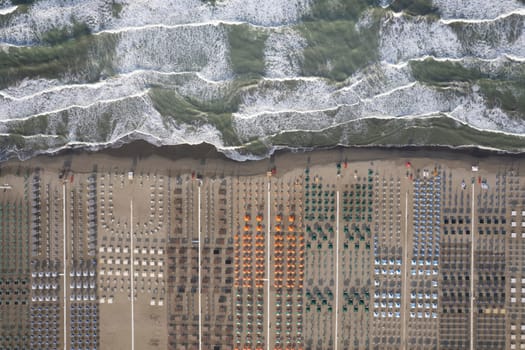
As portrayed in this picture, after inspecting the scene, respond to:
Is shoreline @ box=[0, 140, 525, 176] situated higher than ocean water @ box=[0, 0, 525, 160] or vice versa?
ocean water @ box=[0, 0, 525, 160]

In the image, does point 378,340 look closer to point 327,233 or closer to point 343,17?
point 327,233

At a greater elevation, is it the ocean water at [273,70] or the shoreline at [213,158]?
the ocean water at [273,70]

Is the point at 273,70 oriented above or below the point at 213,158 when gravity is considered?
above

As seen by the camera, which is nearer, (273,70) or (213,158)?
(273,70)

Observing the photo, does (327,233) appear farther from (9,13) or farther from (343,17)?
(9,13)

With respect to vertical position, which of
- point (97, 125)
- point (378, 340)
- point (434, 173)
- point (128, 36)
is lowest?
point (378, 340)

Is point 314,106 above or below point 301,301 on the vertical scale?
above

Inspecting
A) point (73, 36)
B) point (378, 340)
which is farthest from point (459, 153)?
point (73, 36)

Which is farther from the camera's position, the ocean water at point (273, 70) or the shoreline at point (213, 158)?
the shoreline at point (213, 158)
